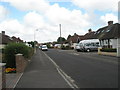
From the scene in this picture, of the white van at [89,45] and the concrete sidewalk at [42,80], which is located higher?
the white van at [89,45]

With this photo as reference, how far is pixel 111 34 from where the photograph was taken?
42656 millimetres

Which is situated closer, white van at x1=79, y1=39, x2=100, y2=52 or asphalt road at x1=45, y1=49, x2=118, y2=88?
asphalt road at x1=45, y1=49, x2=118, y2=88

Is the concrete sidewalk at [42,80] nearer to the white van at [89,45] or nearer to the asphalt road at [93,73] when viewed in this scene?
the asphalt road at [93,73]

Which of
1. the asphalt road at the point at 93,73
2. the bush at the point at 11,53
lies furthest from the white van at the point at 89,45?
the bush at the point at 11,53

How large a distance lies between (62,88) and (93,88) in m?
1.15

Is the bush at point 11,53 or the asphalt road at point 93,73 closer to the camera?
the asphalt road at point 93,73

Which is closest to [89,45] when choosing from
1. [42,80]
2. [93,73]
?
[93,73]

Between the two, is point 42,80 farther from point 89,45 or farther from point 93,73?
point 89,45

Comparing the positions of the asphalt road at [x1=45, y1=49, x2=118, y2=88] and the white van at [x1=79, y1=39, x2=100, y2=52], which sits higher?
the white van at [x1=79, y1=39, x2=100, y2=52]

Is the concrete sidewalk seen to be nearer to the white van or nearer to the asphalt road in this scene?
the asphalt road

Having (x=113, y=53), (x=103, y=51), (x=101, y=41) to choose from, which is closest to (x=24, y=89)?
(x=113, y=53)

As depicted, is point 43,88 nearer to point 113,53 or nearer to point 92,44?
point 113,53

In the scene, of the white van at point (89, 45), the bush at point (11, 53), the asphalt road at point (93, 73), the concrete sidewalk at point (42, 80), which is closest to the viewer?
the concrete sidewalk at point (42, 80)

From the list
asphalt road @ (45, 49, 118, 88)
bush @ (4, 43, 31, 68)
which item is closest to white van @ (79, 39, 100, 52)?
asphalt road @ (45, 49, 118, 88)
